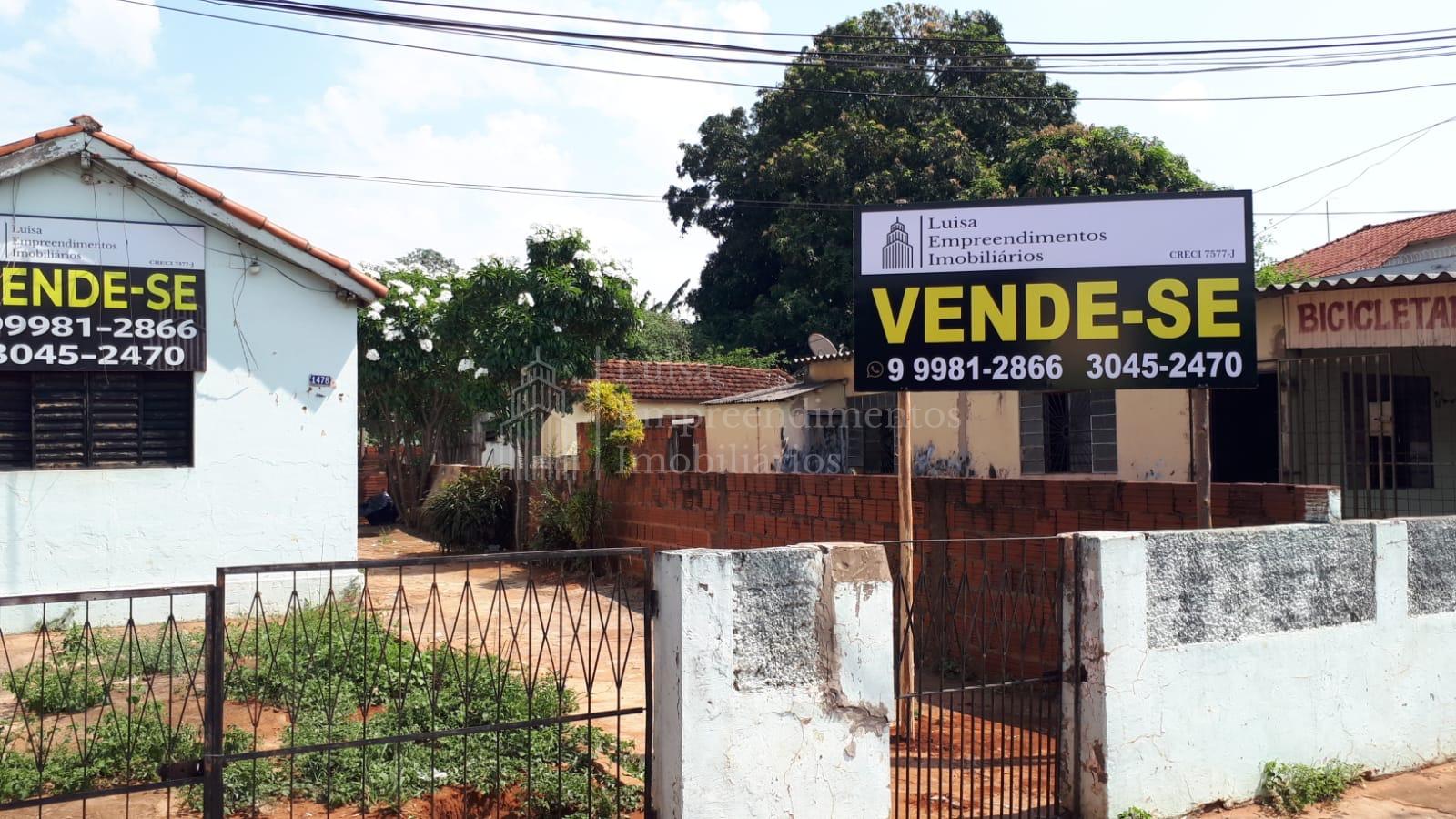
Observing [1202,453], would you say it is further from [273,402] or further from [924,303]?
[273,402]

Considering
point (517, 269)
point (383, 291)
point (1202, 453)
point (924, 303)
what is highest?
point (517, 269)

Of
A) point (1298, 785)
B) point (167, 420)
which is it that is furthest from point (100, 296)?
point (1298, 785)

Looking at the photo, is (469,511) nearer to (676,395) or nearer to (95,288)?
(676,395)

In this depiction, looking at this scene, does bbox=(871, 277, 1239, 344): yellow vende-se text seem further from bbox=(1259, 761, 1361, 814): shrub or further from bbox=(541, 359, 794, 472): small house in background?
bbox=(541, 359, 794, 472): small house in background

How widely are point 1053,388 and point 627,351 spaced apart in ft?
49.9

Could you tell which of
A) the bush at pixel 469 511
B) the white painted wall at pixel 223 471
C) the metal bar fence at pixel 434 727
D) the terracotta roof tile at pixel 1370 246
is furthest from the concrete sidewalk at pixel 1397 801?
the bush at pixel 469 511

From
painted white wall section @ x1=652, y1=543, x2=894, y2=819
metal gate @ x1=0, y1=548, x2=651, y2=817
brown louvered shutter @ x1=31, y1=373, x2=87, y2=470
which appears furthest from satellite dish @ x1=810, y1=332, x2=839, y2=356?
painted white wall section @ x1=652, y1=543, x2=894, y2=819

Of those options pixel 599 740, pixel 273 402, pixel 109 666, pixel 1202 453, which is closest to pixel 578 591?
pixel 273 402

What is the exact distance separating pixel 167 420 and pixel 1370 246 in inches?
753

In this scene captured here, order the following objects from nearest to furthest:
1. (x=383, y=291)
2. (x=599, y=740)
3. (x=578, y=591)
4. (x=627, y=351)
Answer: (x=599, y=740) < (x=383, y=291) < (x=578, y=591) < (x=627, y=351)

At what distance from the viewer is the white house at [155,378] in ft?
33.5

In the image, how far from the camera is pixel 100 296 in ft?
34.3

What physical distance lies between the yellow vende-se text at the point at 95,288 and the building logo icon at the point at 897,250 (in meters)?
7.41

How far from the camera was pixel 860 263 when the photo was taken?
22.2ft
